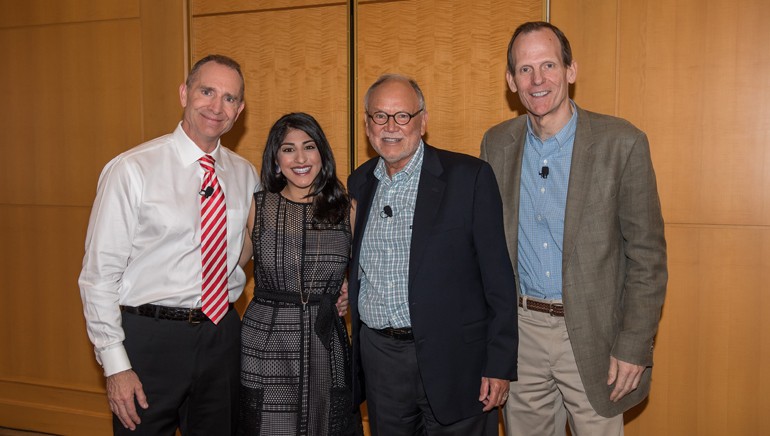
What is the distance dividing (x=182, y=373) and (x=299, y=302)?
20.7 inches

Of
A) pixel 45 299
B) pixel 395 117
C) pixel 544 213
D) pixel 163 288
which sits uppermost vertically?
pixel 395 117

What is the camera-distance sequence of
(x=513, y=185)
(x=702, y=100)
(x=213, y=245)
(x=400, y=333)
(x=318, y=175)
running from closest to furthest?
(x=400, y=333), (x=513, y=185), (x=213, y=245), (x=318, y=175), (x=702, y=100)

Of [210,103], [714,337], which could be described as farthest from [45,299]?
[714,337]

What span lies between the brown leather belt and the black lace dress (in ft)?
2.53

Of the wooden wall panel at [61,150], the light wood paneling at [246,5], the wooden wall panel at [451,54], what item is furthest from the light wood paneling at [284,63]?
the wooden wall panel at [61,150]

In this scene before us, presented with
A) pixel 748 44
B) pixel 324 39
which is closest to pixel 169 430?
pixel 324 39

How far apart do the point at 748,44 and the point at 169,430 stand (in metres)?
3.19

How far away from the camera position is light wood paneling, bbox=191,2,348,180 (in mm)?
4012

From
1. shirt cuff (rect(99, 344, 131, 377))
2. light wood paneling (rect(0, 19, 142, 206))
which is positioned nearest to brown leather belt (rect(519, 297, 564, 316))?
shirt cuff (rect(99, 344, 131, 377))

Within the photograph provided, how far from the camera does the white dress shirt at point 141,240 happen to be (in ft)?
8.18

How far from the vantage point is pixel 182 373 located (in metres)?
2.57

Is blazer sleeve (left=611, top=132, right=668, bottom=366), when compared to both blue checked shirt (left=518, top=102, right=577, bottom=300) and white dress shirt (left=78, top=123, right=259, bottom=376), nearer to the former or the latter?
blue checked shirt (left=518, top=102, right=577, bottom=300)

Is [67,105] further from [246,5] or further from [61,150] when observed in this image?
[246,5]

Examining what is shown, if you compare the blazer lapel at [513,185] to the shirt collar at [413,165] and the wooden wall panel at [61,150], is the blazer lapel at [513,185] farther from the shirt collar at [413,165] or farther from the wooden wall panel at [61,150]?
the wooden wall panel at [61,150]
